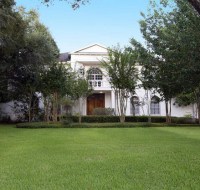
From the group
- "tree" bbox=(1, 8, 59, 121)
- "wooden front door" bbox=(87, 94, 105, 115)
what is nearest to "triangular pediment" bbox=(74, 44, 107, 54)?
"wooden front door" bbox=(87, 94, 105, 115)

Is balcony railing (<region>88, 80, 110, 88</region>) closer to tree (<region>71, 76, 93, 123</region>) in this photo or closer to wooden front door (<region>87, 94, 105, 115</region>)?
wooden front door (<region>87, 94, 105, 115</region>)

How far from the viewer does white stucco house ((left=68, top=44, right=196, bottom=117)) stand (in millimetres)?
Result: 39031

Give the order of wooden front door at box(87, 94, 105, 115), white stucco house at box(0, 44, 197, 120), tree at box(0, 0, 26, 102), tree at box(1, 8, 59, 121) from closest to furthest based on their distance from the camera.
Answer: tree at box(0, 0, 26, 102), tree at box(1, 8, 59, 121), white stucco house at box(0, 44, 197, 120), wooden front door at box(87, 94, 105, 115)

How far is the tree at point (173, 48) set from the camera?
62.9 ft

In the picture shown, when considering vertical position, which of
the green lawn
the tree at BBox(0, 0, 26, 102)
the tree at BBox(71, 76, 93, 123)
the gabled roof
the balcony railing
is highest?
the gabled roof

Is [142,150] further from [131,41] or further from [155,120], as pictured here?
[155,120]

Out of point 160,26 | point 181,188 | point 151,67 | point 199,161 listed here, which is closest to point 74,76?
point 151,67

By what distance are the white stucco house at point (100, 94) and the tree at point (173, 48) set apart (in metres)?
8.77

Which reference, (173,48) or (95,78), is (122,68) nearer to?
(173,48)

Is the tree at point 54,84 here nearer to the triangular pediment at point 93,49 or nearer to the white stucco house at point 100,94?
the white stucco house at point 100,94

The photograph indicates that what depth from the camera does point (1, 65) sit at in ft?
87.5

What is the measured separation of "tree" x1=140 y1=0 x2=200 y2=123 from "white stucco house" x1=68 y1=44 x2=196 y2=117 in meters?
8.77

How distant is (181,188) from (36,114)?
88.4ft

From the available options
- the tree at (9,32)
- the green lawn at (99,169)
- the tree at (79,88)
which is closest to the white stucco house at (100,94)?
the tree at (79,88)
